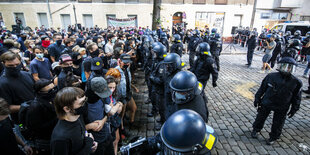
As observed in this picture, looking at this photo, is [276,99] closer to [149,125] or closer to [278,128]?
[278,128]

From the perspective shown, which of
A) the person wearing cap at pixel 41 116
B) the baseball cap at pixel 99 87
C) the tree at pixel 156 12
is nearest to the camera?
the person wearing cap at pixel 41 116

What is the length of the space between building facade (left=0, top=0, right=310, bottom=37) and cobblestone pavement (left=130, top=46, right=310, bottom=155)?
17.6 m

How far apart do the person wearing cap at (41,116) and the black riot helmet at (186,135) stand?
1650 mm

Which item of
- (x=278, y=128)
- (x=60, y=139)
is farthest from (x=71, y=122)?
(x=278, y=128)

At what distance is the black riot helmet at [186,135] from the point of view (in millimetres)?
1385

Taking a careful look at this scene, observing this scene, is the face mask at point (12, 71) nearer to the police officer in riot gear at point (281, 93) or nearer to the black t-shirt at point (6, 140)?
the black t-shirt at point (6, 140)

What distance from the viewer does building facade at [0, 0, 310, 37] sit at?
22234 millimetres

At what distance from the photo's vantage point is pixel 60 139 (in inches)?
65.8

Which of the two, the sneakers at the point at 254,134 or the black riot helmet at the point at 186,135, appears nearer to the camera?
the black riot helmet at the point at 186,135

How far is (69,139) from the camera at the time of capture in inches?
68.1

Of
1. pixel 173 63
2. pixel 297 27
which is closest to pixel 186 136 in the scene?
pixel 173 63

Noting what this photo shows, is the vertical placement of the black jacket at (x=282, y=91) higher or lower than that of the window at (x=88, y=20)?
lower

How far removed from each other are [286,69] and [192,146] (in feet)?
10.2

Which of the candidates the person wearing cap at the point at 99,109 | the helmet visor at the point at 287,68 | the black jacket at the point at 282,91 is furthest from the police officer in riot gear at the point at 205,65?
the person wearing cap at the point at 99,109
